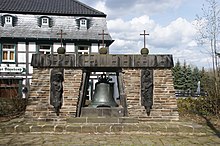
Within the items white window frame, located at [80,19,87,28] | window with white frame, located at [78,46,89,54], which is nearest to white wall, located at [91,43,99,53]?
window with white frame, located at [78,46,89,54]

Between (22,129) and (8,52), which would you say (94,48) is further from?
(22,129)

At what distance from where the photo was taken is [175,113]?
8.80m

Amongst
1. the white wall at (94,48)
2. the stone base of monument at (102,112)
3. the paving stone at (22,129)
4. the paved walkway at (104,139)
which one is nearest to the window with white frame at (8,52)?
the white wall at (94,48)

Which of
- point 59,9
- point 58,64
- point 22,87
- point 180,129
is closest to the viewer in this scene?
point 180,129

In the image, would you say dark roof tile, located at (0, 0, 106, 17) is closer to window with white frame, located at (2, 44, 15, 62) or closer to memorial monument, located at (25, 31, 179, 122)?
window with white frame, located at (2, 44, 15, 62)

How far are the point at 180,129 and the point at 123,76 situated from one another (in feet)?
7.41

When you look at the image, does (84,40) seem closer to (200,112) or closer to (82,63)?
(200,112)

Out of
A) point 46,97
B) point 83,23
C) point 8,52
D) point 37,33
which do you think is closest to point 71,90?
point 46,97

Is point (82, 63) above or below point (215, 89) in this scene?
above

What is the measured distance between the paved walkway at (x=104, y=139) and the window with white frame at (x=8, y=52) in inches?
679

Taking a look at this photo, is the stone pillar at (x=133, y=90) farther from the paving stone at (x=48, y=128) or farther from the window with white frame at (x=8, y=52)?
the window with white frame at (x=8, y=52)

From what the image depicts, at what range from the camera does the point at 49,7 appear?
2695 cm

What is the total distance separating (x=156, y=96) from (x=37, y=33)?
17.6m

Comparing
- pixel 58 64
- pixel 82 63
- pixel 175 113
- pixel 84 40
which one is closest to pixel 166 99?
pixel 175 113
